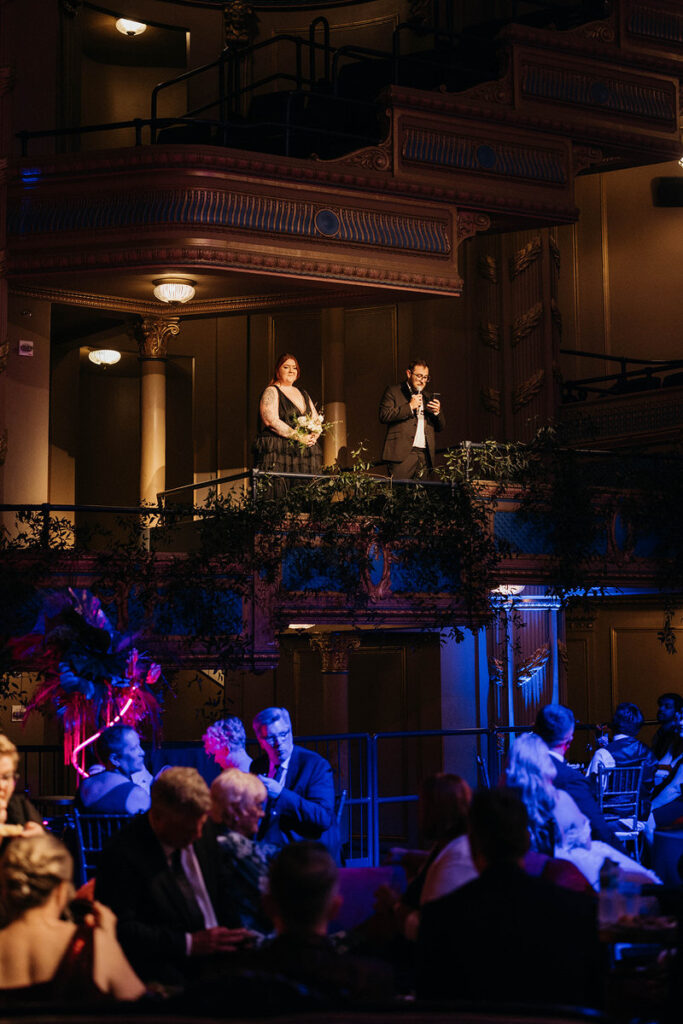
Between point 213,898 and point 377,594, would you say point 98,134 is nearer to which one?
point 377,594

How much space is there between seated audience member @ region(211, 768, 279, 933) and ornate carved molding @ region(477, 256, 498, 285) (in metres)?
9.36

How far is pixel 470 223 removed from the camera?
11383 millimetres

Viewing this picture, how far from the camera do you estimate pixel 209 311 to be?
11969 millimetres

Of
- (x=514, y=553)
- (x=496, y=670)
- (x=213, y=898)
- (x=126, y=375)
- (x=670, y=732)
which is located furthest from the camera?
(x=126, y=375)

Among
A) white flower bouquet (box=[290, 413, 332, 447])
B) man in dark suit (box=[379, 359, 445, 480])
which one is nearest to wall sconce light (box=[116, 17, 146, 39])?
man in dark suit (box=[379, 359, 445, 480])

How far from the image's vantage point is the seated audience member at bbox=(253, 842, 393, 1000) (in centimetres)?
307

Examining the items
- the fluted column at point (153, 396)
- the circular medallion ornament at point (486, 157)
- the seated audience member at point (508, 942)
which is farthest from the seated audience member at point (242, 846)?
the fluted column at point (153, 396)

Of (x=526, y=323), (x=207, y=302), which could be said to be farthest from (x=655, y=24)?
(x=207, y=302)

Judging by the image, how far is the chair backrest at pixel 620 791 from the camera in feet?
27.3

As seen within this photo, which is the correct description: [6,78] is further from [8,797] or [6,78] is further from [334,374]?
[8,797]

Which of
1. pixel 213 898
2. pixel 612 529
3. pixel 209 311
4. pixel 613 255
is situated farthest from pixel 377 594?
pixel 613 255

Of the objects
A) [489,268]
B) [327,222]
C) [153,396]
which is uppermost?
[489,268]

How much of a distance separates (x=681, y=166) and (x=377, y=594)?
23.1ft

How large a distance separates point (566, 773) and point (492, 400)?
7815 mm
